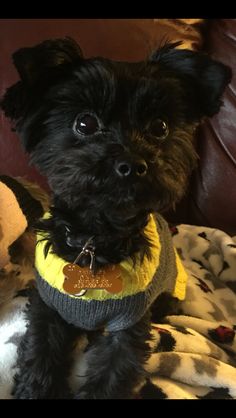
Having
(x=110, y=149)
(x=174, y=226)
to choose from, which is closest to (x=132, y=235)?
(x=110, y=149)

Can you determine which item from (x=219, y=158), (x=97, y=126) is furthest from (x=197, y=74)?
(x=219, y=158)

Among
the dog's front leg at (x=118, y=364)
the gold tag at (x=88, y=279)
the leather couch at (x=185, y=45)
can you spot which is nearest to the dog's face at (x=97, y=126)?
the gold tag at (x=88, y=279)

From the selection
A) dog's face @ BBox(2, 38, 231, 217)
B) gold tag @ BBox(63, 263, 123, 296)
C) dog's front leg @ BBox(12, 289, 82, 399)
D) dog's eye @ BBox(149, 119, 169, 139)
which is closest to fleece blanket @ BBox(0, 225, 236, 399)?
dog's front leg @ BBox(12, 289, 82, 399)

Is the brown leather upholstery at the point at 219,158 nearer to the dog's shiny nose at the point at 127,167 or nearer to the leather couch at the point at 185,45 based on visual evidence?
the leather couch at the point at 185,45

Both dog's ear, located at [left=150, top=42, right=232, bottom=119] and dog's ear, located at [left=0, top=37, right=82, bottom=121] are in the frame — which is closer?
dog's ear, located at [left=0, top=37, right=82, bottom=121]

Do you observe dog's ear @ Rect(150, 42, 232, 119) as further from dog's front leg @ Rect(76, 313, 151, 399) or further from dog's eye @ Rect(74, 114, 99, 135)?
dog's front leg @ Rect(76, 313, 151, 399)

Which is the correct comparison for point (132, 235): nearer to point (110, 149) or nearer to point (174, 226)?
point (110, 149)

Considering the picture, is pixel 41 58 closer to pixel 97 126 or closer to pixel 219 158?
pixel 97 126
